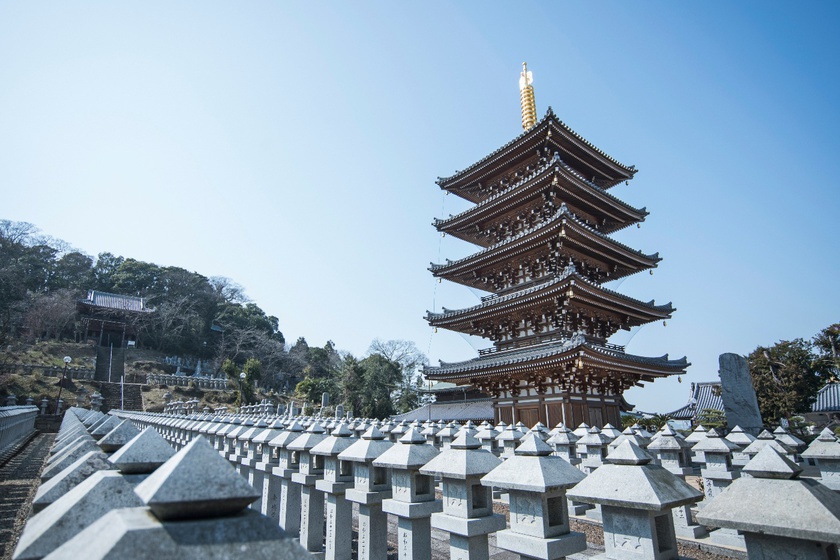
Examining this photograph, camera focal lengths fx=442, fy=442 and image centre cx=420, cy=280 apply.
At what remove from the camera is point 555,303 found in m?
16.8

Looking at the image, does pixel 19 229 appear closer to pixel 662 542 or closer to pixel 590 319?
pixel 590 319

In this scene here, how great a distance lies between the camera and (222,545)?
4.14 ft

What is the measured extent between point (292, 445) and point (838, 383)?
3573cm

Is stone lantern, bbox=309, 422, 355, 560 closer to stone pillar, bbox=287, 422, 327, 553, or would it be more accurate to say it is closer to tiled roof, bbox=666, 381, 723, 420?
stone pillar, bbox=287, 422, 327, 553

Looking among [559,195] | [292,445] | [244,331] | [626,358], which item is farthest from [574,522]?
[244,331]

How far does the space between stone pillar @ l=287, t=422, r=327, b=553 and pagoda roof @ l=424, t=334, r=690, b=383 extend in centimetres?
1129

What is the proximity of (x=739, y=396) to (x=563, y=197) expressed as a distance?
32.3 ft

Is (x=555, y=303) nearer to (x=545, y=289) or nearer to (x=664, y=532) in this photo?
(x=545, y=289)

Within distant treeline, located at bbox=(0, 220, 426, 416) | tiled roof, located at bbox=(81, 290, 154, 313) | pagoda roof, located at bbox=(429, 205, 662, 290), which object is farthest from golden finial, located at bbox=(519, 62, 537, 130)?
tiled roof, located at bbox=(81, 290, 154, 313)

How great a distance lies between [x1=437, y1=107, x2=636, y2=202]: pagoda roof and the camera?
62.2 ft

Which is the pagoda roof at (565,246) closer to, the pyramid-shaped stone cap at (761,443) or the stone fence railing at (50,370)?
the pyramid-shaped stone cap at (761,443)

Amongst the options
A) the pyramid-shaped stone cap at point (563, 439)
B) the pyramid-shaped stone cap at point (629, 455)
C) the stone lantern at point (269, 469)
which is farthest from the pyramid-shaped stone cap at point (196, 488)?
the pyramid-shaped stone cap at point (563, 439)

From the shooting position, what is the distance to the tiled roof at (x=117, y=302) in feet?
164

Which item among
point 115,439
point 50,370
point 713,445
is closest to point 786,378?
point 713,445
